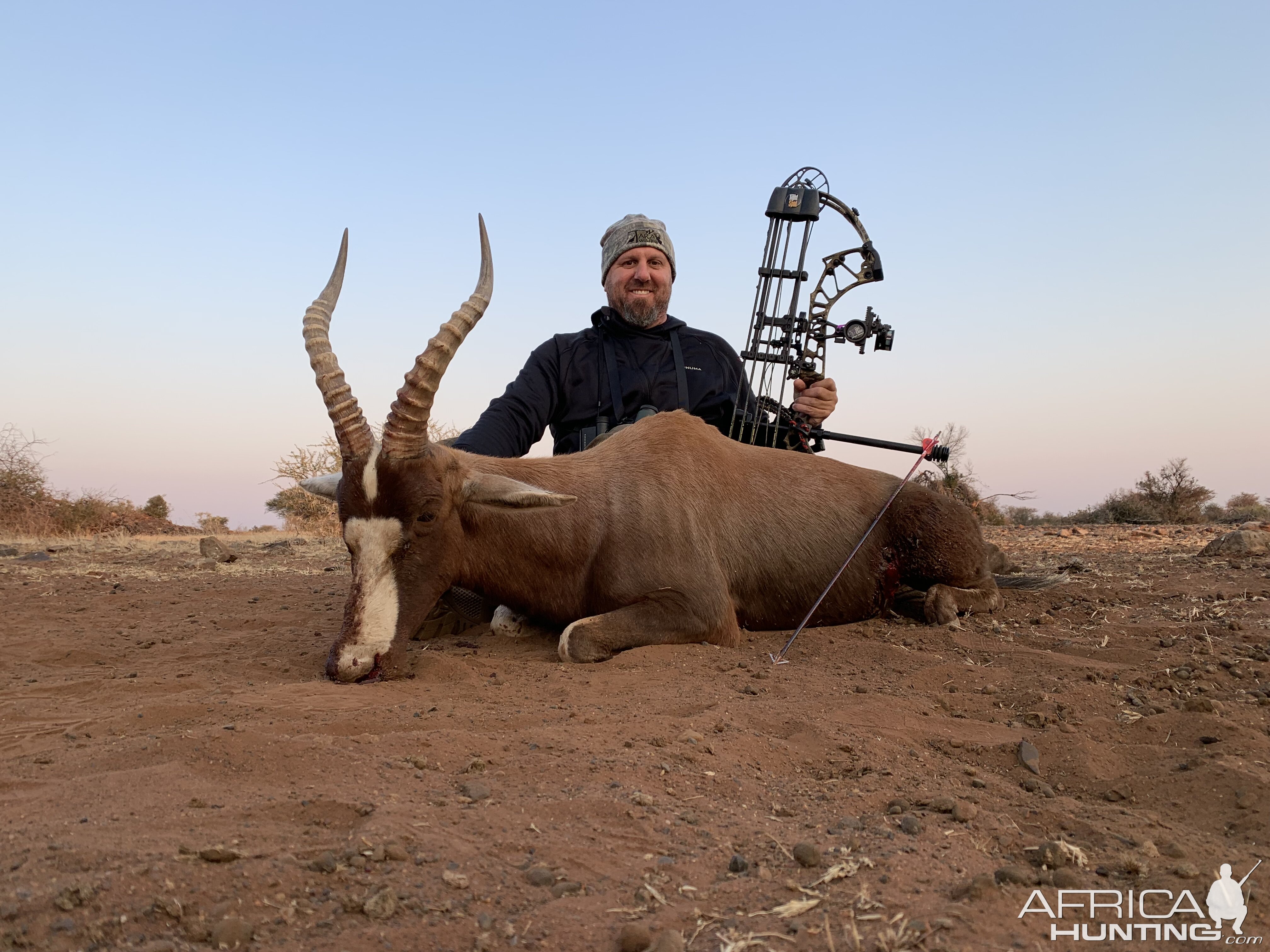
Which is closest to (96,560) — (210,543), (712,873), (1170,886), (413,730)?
(210,543)

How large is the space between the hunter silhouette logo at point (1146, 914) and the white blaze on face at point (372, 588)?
10.8 ft

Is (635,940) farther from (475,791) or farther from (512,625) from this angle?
(512,625)

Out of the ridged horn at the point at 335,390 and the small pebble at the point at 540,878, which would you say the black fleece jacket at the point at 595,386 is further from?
the small pebble at the point at 540,878

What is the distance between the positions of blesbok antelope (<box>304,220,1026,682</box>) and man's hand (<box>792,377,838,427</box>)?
840 mm

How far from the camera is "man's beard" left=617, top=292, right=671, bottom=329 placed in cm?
846

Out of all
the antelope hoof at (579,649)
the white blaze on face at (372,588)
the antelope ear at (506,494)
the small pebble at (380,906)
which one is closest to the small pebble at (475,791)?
the small pebble at (380,906)

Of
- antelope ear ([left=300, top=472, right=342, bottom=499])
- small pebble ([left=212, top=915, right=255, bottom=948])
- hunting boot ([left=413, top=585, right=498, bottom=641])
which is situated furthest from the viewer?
hunting boot ([left=413, top=585, right=498, bottom=641])

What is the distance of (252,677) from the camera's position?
4531mm

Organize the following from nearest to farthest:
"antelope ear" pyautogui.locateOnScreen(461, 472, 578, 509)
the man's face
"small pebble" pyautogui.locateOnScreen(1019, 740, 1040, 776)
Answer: "small pebble" pyautogui.locateOnScreen(1019, 740, 1040, 776)
"antelope ear" pyautogui.locateOnScreen(461, 472, 578, 509)
the man's face

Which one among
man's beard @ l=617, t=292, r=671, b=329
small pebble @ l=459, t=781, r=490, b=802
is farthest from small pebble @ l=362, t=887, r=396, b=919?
man's beard @ l=617, t=292, r=671, b=329

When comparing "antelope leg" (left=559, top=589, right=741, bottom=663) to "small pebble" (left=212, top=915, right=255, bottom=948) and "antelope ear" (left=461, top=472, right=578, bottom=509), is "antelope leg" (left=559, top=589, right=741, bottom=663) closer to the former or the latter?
"antelope ear" (left=461, top=472, right=578, bottom=509)

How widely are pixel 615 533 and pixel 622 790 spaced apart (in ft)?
9.36

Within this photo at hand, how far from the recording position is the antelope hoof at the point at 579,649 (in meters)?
4.89

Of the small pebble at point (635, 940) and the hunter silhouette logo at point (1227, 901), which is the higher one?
the hunter silhouette logo at point (1227, 901)
